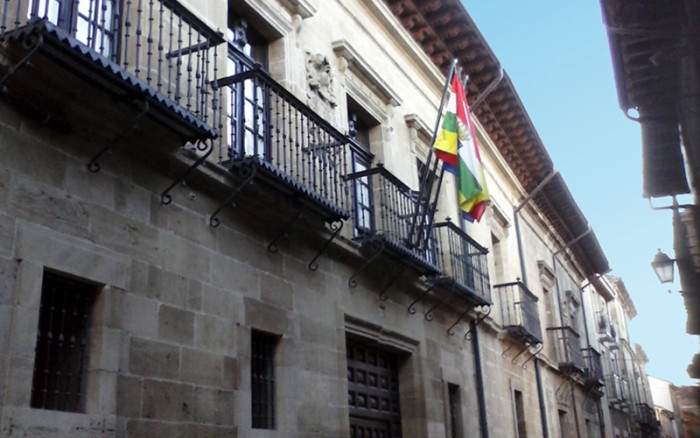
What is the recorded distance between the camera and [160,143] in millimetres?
5715

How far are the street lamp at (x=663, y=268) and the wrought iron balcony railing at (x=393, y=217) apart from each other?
4.17 metres

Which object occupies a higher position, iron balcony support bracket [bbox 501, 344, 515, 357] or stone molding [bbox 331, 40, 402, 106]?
stone molding [bbox 331, 40, 402, 106]

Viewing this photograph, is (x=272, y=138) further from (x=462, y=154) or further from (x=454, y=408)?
(x=454, y=408)

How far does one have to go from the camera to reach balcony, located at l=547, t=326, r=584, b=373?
17719 millimetres

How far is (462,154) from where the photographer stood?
385 inches

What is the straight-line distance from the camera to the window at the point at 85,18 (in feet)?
16.6

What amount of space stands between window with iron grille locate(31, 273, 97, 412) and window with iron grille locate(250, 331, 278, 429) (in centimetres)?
205

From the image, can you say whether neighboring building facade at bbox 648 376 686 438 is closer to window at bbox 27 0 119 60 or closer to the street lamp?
the street lamp

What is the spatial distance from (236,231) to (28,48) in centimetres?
272

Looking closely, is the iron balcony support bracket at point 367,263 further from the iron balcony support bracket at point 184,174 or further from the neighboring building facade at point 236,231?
the iron balcony support bracket at point 184,174

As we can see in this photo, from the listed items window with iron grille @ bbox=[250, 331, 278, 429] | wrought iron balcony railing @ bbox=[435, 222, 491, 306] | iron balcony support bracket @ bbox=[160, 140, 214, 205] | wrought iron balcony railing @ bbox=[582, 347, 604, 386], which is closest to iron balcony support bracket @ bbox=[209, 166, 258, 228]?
iron balcony support bracket @ bbox=[160, 140, 214, 205]

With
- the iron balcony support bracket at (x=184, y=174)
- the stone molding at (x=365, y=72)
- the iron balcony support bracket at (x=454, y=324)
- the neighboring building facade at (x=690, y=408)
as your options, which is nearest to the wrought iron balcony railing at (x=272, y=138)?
the iron balcony support bracket at (x=184, y=174)

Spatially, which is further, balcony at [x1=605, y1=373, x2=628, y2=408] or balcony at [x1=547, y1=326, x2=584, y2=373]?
balcony at [x1=605, y1=373, x2=628, y2=408]

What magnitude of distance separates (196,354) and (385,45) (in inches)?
258
